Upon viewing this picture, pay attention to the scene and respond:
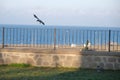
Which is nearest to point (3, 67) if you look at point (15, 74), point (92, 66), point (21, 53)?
point (21, 53)

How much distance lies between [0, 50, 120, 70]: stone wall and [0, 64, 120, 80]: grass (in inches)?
14.9

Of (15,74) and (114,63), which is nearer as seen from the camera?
(15,74)

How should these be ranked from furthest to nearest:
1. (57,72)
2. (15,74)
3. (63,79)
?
(57,72) → (15,74) → (63,79)

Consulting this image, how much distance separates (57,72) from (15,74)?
66.4 inches

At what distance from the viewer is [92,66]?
14.4 meters

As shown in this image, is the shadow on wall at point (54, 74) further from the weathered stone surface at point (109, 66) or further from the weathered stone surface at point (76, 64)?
the weathered stone surface at point (109, 66)

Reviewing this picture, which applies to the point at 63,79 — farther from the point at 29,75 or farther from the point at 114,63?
the point at 114,63

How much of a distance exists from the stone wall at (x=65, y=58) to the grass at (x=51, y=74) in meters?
0.38

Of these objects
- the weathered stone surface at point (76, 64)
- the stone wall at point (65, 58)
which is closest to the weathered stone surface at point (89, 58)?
the stone wall at point (65, 58)

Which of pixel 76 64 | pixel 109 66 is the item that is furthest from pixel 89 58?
pixel 109 66

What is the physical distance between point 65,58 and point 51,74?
210cm

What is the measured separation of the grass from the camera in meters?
11.7

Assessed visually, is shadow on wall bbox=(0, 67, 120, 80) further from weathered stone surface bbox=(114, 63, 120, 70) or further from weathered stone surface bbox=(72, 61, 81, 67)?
weathered stone surface bbox=(114, 63, 120, 70)

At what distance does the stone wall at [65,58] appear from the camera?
14.3 m
